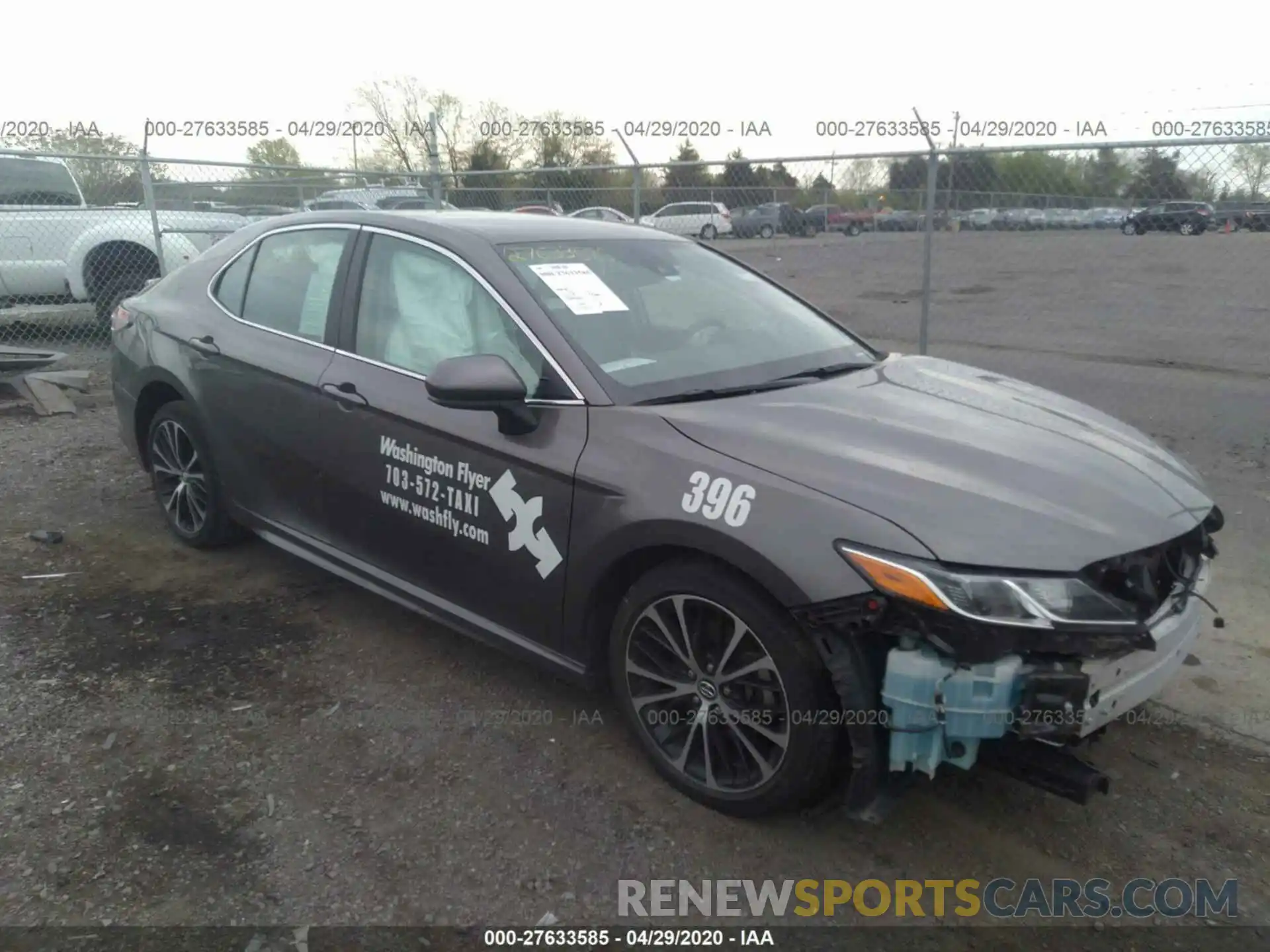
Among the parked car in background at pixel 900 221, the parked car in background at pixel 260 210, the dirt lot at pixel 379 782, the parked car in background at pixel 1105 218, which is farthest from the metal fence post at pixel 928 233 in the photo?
the parked car in background at pixel 260 210

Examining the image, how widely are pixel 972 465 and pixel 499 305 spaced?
1.57m

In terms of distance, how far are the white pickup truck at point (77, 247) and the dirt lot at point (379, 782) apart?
605 centimetres

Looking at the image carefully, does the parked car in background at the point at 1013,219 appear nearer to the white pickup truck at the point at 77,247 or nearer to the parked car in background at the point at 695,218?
the parked car in background at the point at 695,218

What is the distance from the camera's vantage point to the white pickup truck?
9.88 metres

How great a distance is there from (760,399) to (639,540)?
25.2 inches

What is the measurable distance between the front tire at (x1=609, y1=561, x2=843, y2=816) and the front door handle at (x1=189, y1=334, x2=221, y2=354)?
236 centimetres

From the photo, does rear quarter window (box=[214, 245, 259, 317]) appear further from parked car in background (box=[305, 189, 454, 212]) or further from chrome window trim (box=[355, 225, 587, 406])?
parked car in background (box=[305, 189, 454, 212])

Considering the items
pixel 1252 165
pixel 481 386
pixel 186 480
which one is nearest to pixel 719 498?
pixel 481 386

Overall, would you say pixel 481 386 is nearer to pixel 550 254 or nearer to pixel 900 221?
pixel 550 254

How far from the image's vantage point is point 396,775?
302 cm

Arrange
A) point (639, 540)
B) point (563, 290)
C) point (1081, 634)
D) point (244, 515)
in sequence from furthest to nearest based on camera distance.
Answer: point (244, 515) < point (563, 290) < point (639, 540) < point (1081, 634)

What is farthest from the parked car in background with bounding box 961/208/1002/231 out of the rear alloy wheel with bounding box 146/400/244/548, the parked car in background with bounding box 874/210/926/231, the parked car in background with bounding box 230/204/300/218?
the parked car in background with bounding box 230/204/300/218

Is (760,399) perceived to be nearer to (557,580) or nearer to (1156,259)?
(557,580)

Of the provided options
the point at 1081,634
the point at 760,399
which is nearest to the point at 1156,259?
the point at 760,399
